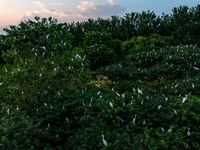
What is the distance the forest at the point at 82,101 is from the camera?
22.4 ft

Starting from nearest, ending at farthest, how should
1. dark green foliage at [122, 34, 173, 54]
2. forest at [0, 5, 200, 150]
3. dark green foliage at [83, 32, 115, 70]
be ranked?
1. forest at [0, 5, 200, 150]
2. dark green foliage at [83, 32, 115, 70]
3. dark green foliage at [122, 34, 173, 54]

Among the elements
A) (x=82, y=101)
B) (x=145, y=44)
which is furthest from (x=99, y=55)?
(x=82, y=101)

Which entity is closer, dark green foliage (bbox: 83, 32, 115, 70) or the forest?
the forest

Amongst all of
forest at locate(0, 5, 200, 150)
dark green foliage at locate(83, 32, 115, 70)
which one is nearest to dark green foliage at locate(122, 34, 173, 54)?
dark green foliage at locate(83, 32, 115, 70)

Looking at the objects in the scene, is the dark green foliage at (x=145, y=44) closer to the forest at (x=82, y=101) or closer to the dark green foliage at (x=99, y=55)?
the dark green foliage at (x=99, y=55)

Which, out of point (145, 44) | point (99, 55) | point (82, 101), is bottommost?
point (99, 55)

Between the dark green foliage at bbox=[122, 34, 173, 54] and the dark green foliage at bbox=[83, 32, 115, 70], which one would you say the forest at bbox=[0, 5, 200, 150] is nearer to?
the dark green foliage at bbox=[83, 32, 115, 70]

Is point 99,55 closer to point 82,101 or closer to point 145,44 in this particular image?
point 145,44

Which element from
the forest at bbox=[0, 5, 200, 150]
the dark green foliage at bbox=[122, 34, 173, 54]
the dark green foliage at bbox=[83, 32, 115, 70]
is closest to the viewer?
the forest at bbox=[0, 5, 200, 150]

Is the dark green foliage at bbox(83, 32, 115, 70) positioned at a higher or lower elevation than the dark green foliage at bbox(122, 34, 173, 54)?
lower

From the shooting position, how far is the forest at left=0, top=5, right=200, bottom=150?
681cm

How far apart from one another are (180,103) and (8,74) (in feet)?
15.0

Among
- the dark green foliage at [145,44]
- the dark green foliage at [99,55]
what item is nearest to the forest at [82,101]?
the dark green foliage at [99,55]

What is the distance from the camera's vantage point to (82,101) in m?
8.27
